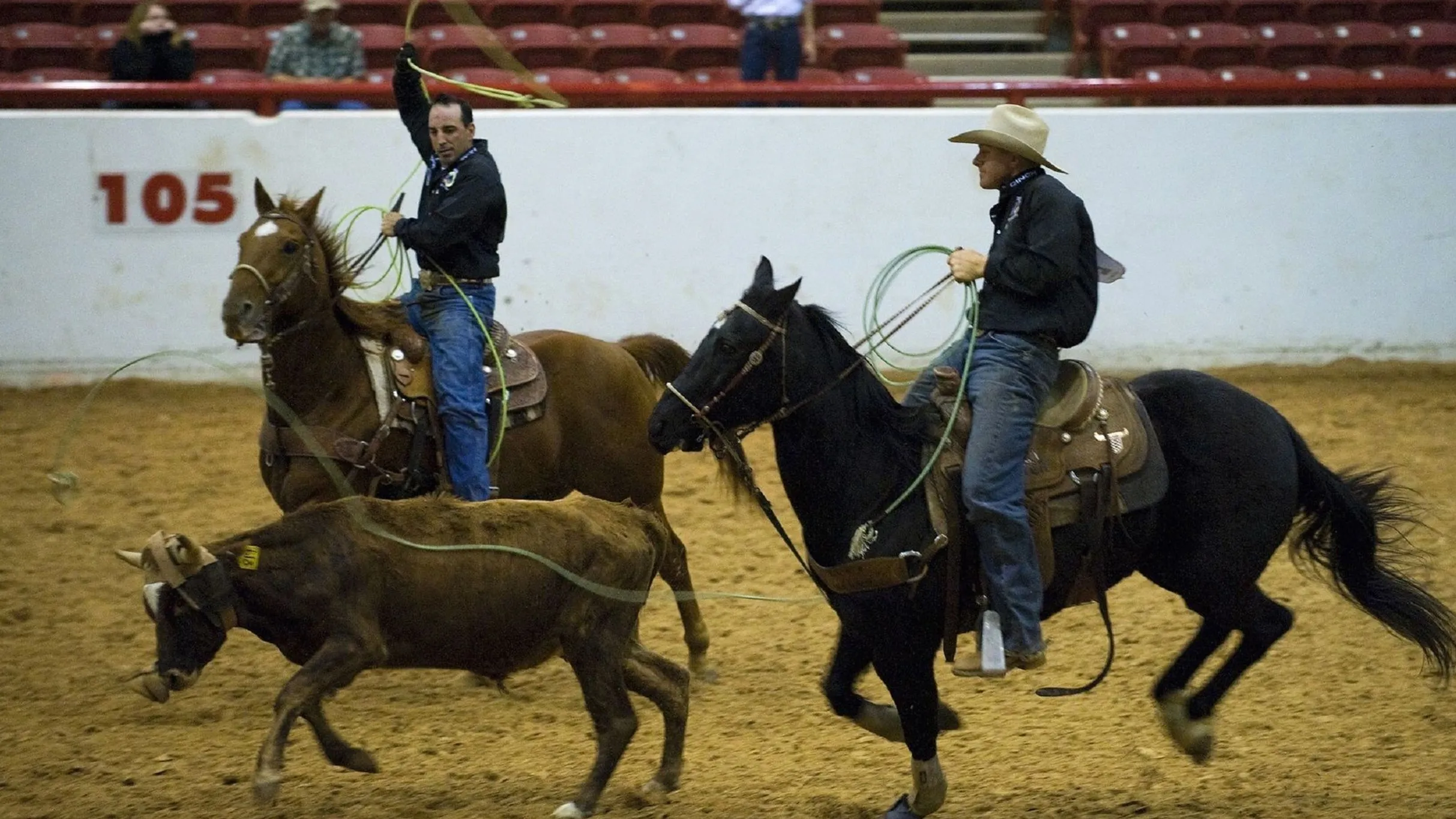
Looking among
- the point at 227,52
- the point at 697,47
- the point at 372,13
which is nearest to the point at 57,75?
the point at 227,52

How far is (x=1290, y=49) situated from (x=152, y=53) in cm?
902

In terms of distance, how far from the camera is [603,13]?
1300 cm

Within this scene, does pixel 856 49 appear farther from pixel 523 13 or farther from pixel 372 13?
pixel 372 13

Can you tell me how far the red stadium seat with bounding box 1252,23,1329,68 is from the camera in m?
13.3

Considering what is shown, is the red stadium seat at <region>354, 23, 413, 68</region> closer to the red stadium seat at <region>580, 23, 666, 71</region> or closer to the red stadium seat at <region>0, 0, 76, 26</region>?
the red stadium seat at <region>580, 23, 666, 71</region>

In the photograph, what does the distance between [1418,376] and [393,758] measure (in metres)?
8.13

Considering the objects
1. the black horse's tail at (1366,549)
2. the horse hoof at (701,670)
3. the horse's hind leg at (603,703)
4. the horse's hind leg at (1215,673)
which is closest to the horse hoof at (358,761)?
the horse's hind leg at (603,703)

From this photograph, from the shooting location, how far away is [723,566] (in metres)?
7.88

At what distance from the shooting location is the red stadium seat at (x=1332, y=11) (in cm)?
1402

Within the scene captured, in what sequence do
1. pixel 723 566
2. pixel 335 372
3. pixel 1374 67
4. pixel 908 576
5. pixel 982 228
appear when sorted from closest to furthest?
pixel 908 576
pixel 335 372
pixel 723 566
pixel 982 228
pixel 1374 67

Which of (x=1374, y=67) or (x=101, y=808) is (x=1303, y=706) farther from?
(x=1374, y=67)

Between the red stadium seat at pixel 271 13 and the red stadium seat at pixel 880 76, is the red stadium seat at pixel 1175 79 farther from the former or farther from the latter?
A: the red stadium seat at pixel 271 13

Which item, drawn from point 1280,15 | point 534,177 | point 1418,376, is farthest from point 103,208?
point 1280,15

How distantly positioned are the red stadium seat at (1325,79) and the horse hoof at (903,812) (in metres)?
7.49
